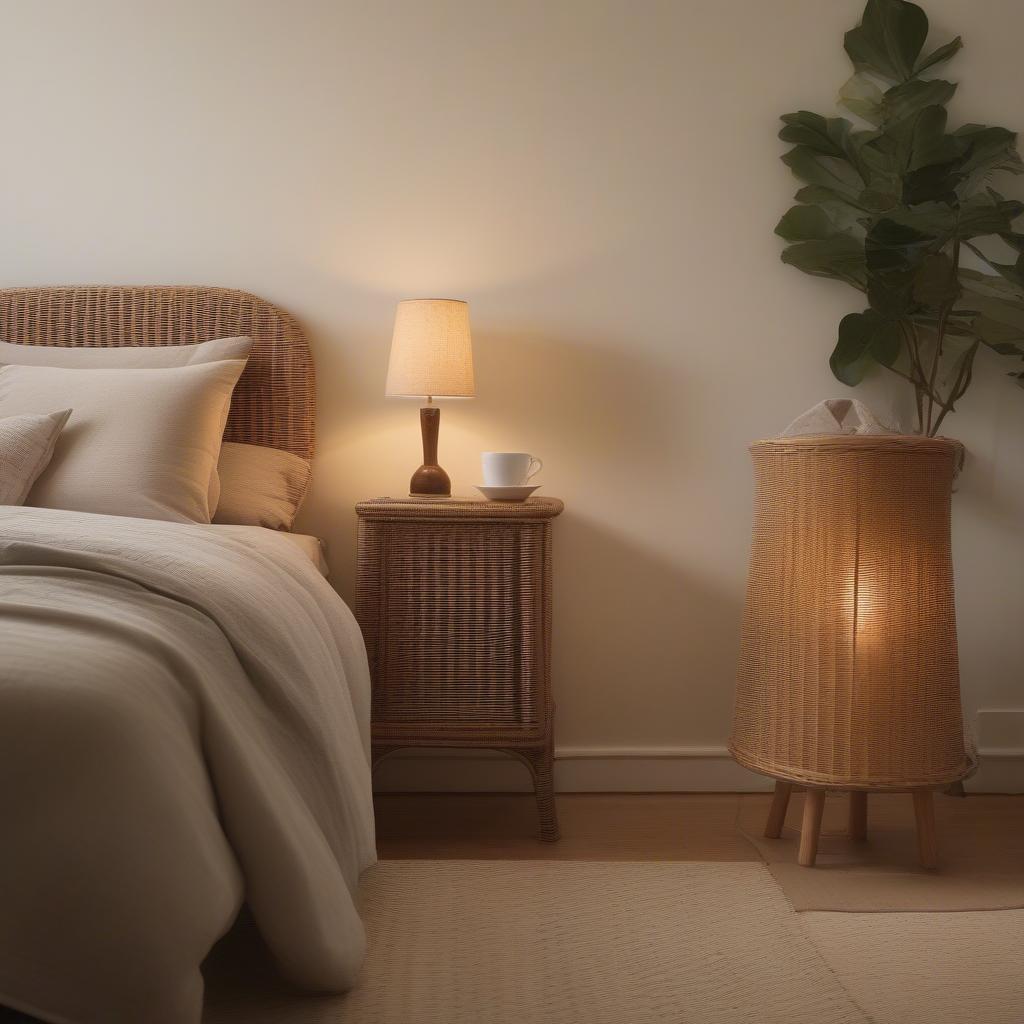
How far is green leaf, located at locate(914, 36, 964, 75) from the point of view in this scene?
2.67m

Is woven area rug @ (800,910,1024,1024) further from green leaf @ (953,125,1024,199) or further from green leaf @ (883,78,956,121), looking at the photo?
green leaf @ (883,78,956,121)

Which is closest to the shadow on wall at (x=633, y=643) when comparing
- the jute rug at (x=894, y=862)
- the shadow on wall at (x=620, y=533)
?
the shadow on wall at (x=620, y=533)

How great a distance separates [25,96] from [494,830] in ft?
6.96

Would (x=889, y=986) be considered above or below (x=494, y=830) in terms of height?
above

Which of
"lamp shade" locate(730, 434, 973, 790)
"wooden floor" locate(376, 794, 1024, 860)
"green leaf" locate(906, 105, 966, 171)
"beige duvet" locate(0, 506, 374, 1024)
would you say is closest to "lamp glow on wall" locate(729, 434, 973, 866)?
"lamp shade" locate(730, 434, 973, 790)

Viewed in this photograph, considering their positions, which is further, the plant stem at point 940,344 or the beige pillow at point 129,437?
the plant stem at point 940,344

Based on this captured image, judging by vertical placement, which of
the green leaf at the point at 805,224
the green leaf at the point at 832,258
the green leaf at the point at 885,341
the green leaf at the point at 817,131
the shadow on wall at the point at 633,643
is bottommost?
the shadow on wall at the point at 633,643

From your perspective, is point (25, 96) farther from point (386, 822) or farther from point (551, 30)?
point (386, 822)

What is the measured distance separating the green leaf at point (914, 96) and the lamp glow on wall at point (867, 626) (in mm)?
941

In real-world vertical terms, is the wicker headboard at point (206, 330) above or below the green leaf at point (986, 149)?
below

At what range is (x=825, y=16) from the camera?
272 centimetres

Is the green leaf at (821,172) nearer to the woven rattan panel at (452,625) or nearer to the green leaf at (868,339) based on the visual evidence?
the green leaf at (868,339)

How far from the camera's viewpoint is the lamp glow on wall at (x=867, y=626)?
215 cm

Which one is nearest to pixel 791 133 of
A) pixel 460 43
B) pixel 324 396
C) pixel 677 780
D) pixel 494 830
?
pixel 460 43
